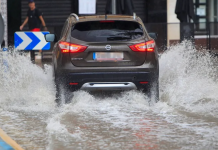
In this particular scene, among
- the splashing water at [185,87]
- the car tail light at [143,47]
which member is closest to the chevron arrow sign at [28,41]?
the splashing water at [185,87]

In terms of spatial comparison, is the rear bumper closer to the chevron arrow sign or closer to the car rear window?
the car rear window

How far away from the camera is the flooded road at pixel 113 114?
750 cm

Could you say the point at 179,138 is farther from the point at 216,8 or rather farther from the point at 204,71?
the point at 216,8

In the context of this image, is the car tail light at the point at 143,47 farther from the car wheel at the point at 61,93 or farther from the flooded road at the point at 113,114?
the car wheel at the point at 61,93

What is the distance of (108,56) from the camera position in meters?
10.5

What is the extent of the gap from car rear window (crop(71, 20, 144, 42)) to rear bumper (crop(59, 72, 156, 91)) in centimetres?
59

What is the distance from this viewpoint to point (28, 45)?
16.2 m

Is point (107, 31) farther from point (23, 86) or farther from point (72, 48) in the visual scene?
point (23, 86)

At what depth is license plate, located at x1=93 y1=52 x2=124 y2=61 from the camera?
10.5 meters

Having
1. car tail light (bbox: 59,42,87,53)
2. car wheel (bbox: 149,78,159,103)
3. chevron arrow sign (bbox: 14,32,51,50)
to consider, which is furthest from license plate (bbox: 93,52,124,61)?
chevron arrow sign (bbox: 14,32,51,50)

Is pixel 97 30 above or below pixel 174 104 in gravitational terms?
above

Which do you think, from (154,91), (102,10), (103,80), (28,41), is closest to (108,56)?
(103,80)

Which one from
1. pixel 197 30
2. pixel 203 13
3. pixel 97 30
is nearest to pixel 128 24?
pixel 97 30

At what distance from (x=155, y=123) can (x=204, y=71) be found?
6.72 meters
